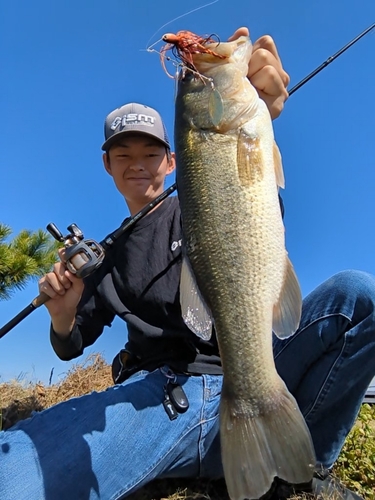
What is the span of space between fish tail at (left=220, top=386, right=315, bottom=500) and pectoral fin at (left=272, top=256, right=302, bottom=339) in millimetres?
276

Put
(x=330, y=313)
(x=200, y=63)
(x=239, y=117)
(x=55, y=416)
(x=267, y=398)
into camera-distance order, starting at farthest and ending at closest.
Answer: (x=55, y=416), (x=330, y=313), (x=200, y=63), (x=239, y=117), (x=267, y=398)

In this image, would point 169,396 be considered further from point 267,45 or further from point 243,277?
point 267,45

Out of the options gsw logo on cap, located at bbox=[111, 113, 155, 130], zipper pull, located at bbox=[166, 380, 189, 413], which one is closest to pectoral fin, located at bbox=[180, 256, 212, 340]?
zipper pull, located at bbox=[166, 380, 189, 413]

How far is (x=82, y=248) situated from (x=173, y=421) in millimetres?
1113

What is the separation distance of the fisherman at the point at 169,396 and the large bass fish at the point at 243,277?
19.2 inches

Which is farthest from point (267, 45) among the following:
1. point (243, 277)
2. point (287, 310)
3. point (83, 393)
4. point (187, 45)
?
point (83, 393)

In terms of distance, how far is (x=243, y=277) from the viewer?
223 cm

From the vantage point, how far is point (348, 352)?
8.68 ft

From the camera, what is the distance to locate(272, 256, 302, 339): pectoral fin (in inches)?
88.0

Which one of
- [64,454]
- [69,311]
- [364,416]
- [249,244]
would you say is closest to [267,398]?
[249,244]

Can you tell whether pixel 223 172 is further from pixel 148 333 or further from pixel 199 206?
pixel 148 333

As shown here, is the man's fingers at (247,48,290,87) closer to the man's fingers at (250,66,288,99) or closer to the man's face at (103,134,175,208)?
the man's fingers at (250,66,288,99)

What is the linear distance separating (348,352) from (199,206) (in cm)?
114

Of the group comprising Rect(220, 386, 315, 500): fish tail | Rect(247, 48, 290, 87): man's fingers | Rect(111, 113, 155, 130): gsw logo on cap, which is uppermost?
Rect(111, 113, 155, 130): gsw logo on cap
